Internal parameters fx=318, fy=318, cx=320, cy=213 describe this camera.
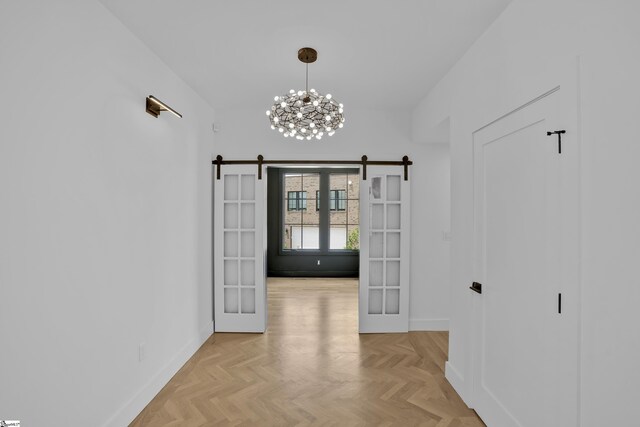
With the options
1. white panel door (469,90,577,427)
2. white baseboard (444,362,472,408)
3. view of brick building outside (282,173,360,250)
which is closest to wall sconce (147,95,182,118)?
white panel door (469,90,577,427)

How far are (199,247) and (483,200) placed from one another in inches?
114

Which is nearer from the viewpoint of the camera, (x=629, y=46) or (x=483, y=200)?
(x=629, y=46)

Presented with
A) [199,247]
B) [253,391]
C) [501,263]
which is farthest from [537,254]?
[199,247]

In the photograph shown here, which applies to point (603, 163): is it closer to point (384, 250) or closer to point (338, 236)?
point (384, 250)

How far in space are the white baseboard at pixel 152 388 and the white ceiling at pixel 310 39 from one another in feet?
8.74

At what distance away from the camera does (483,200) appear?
2344mm

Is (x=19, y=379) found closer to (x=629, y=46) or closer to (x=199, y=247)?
(x=199, y=247)

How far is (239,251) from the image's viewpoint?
158 inches

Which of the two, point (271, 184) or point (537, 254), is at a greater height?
point (271, 184)

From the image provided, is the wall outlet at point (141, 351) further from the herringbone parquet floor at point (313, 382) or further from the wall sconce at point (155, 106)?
the wall sconce at point (155, 106)

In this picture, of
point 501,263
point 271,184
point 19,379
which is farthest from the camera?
point 271,184

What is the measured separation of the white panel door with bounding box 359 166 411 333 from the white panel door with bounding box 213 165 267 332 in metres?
1.29

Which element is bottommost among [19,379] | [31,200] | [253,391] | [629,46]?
[253,391]

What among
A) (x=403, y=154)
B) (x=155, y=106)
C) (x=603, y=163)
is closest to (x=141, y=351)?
(x=155, y=106)
